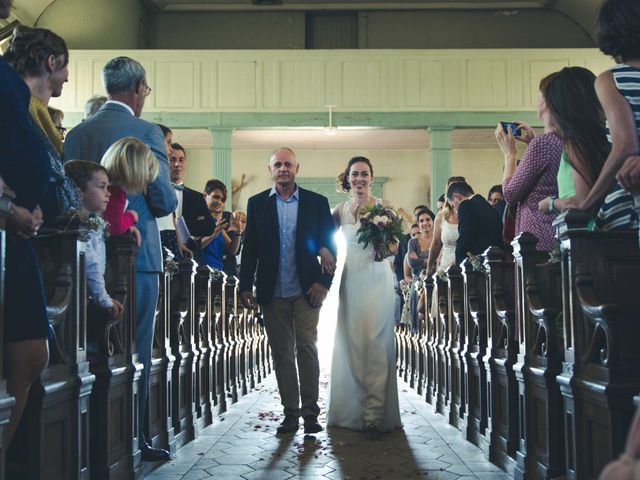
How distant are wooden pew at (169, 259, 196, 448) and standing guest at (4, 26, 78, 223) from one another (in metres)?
2.02

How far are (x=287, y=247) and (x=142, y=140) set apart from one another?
6.31ft

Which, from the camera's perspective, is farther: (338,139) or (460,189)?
(338,139)

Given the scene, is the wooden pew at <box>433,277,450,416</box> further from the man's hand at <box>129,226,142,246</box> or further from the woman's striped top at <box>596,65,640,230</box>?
the woman's striped top at <box>596,65,640,230</box>

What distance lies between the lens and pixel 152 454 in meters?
4.42

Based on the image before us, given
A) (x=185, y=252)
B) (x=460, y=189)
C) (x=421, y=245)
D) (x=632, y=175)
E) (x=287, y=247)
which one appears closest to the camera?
(x=632, y=175)

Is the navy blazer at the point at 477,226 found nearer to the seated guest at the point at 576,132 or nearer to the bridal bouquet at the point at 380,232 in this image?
the bridal bouquet at the point at 380,232

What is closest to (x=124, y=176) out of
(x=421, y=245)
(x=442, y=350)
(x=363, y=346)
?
(x=363, y=346)

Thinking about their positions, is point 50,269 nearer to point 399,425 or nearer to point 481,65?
point 399,425

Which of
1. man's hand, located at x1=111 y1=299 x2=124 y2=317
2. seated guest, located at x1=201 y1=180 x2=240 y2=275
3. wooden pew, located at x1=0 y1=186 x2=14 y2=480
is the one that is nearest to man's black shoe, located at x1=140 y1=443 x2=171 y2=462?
man's hand, located at x1=111 y1=299 x2=124 y2=317

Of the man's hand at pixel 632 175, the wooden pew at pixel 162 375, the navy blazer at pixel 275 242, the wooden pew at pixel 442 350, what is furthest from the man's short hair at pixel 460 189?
the man's hand at pixel 632 175

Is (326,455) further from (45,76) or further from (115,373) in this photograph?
(45,76)

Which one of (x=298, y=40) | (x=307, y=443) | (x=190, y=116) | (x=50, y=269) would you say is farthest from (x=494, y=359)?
(x=298, y=40)

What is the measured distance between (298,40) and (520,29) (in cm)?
488

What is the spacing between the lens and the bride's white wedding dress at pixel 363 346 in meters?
5.98
